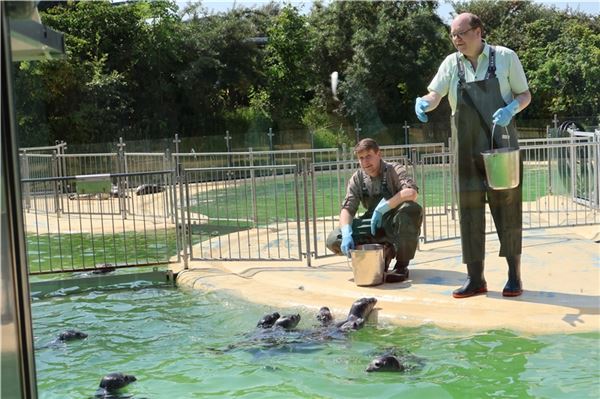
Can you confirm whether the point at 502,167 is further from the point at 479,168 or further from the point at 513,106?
the point at 513,106

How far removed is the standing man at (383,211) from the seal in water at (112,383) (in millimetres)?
2178

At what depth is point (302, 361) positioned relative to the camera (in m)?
4.03

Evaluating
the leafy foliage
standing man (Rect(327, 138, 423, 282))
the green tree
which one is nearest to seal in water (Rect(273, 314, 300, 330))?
standing man (Rect(327, 138, 423, 282))

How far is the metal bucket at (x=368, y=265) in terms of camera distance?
5.33 m

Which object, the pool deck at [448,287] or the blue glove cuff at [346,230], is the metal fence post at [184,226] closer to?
the pool deck at [448,287]

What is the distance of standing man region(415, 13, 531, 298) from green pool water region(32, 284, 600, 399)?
75cm

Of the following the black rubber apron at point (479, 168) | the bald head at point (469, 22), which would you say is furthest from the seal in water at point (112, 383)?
the bald head at point (469, 22)

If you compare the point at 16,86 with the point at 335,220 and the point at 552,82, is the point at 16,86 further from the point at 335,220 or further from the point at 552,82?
the point at 552,82

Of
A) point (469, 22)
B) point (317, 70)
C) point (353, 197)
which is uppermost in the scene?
point (317, 70)

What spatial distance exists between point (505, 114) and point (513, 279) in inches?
42.0

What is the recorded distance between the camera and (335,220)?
323 inches

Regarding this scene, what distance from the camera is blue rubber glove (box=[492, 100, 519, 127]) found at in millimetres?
4621

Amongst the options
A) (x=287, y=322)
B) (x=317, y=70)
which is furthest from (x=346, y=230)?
(x=317, y=70)

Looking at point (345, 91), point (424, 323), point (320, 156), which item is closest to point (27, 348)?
point (424, 323)
